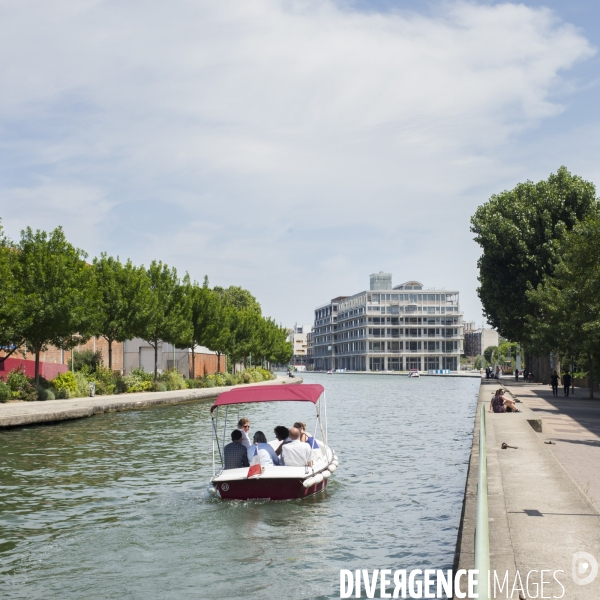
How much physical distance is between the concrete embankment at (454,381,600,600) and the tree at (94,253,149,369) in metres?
35.8

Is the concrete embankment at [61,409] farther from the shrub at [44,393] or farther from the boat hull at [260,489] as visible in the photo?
the boat hull at [260,489]

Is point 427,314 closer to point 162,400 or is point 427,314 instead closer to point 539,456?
point 162,400

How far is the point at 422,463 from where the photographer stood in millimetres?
20047

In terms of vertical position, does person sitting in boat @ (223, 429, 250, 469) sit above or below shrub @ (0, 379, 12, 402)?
below

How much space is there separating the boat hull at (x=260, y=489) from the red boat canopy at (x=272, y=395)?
2.23 metres

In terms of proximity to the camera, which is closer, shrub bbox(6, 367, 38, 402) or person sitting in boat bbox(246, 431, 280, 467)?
person sitting in boat bbox(246, 431, 280, 467)

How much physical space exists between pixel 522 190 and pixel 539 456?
169 feet

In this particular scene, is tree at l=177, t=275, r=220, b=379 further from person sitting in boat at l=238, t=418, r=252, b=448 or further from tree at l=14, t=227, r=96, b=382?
person sitting in boat at l=238, t=418, r=252, b=448

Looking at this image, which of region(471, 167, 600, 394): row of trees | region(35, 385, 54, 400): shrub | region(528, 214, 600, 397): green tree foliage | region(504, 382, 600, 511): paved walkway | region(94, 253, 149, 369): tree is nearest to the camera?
region(504, 382, 600, 511): paved walkway

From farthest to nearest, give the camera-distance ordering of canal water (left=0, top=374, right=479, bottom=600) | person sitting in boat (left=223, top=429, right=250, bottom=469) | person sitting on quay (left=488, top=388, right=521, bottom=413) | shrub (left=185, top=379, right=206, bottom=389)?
1. shrub (left=185, top=379, right=206, bottom=389)
2. person sitting on quay (left=488, top=388, right=521, bottom=413)
3. person sitting in boat (left=223, top=429, right=250, bottom=469)
4. canal water (left=0, top=374, right=479, bottom=600)

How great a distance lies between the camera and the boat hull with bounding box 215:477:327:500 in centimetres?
1434

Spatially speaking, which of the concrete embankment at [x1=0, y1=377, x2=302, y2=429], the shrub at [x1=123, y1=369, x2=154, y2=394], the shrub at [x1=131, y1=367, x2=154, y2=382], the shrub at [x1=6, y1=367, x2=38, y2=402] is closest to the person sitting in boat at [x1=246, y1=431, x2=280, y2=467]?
the concrete embankment at [x1=0, y1=377, x2=302, y2=429]

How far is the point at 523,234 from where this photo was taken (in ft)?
201

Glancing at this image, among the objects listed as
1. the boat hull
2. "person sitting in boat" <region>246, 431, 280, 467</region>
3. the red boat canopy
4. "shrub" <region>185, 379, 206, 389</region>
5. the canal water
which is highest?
the red boat canopy
